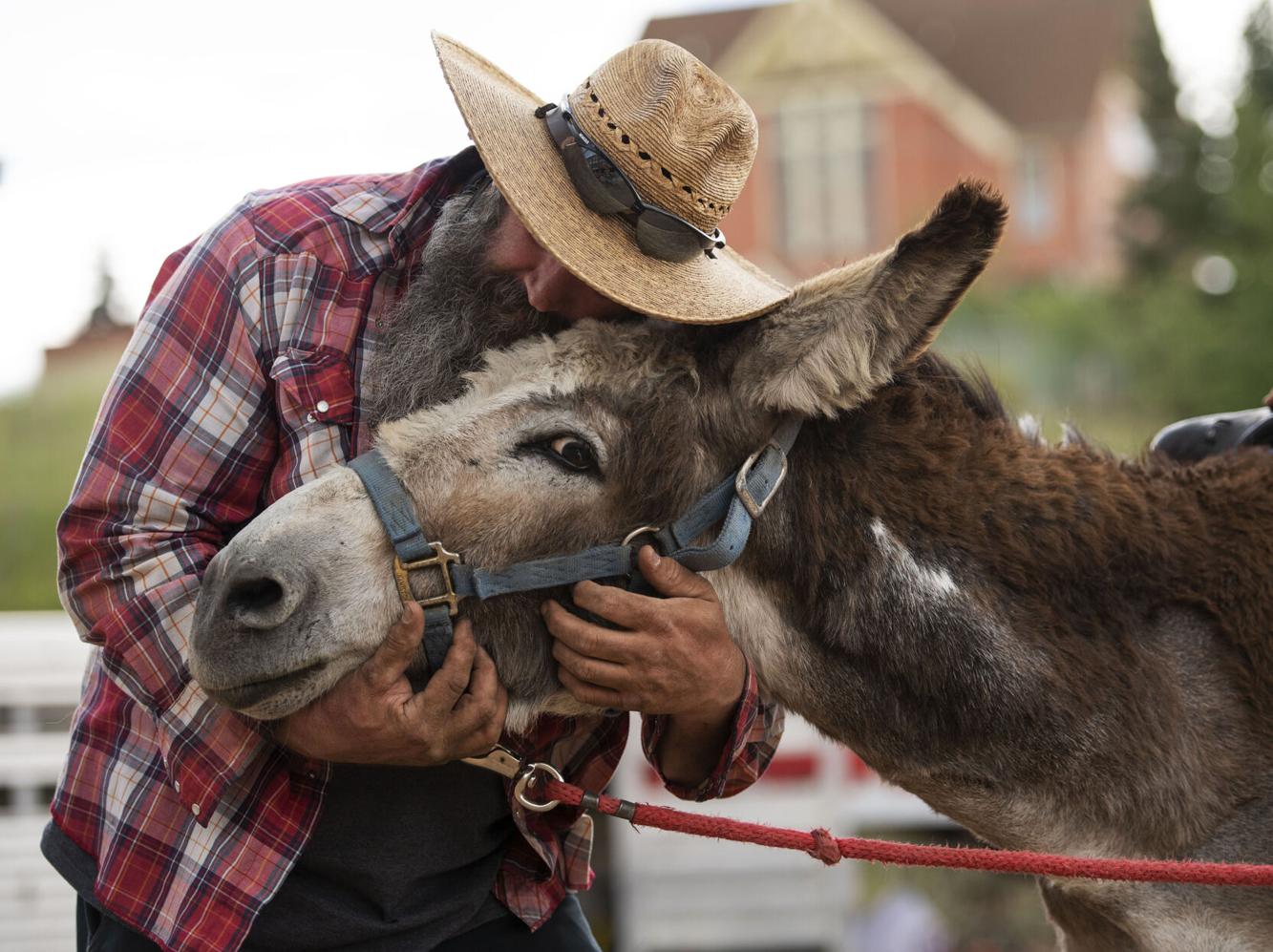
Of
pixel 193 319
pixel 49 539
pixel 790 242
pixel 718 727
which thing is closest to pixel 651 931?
pixel 718 727

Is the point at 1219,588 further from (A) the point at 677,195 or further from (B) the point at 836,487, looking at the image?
(A) the point at 677,195

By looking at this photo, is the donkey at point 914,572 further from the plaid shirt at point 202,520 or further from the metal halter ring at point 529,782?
the plaid shirt at point 202,520

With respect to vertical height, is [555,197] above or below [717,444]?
above

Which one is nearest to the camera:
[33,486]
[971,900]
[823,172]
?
[971,900]

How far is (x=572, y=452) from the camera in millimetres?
2336

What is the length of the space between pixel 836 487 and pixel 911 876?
22.7 ft

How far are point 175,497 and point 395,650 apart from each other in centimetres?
55

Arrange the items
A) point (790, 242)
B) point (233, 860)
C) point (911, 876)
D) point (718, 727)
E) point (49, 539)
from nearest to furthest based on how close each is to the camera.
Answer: point (233, 860) → point (718, 727) → point (911, 876) → point (49, 539) → point (790, 242)

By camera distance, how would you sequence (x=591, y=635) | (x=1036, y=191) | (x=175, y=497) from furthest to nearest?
(x=1036, y=191) < (x=175, y=497) < (x=591, y=635)

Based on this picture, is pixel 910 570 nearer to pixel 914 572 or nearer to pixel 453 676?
pixel 914 572

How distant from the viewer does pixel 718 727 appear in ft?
8.32

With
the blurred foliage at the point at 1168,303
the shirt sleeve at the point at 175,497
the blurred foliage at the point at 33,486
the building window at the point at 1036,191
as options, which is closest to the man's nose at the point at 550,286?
the shirt sleeve at the point at 175,497

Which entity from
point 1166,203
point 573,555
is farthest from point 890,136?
point 573,555

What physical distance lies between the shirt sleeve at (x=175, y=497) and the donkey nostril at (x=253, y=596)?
0.45ft
